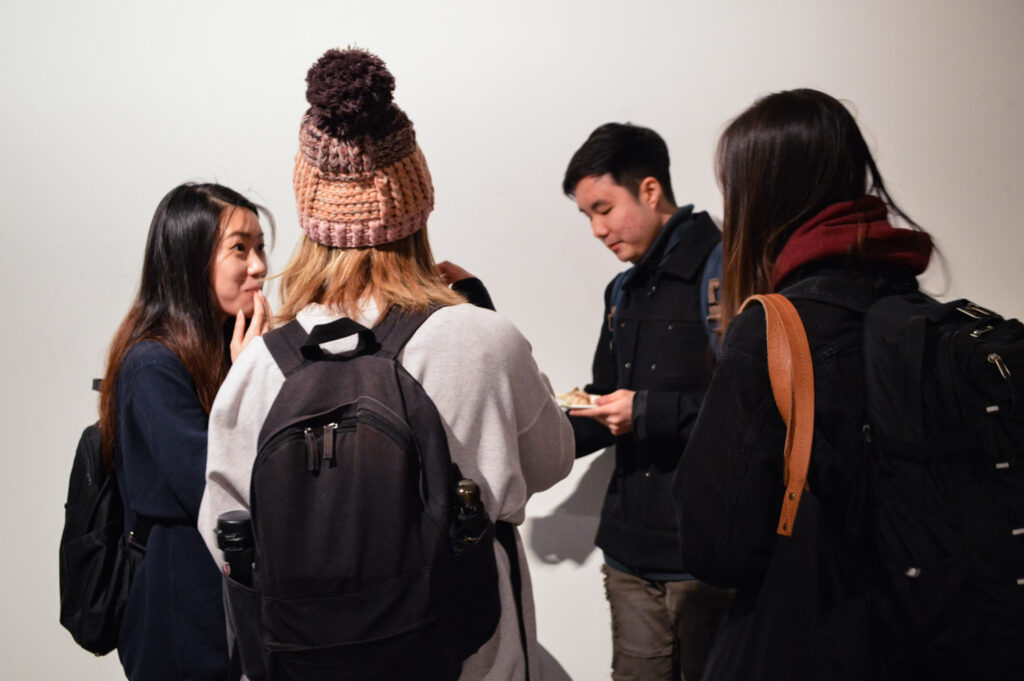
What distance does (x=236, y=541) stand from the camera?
993 millimetres

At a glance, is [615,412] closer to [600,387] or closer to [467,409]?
[600,387]

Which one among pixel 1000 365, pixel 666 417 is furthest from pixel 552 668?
pixel 1000 365

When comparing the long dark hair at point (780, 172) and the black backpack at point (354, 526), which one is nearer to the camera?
the black backpack at point (354, 526)

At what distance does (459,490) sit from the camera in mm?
949

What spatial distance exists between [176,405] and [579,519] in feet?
4.28

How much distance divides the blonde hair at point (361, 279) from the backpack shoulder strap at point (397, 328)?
0.01 metres

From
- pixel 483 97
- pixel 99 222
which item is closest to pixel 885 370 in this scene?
pixel 483 97

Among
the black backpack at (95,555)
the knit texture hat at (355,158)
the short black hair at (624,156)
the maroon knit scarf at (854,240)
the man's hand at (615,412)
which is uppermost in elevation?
the short black hair at (624,156)

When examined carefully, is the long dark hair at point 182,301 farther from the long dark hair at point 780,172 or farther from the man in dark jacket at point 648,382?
the long dark hair at point 780,172

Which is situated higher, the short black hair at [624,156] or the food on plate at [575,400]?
the short black hair at [624,156]

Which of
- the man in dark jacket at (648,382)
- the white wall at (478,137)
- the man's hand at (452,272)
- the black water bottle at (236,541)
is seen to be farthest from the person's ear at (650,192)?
the black water bottle at (236,541)

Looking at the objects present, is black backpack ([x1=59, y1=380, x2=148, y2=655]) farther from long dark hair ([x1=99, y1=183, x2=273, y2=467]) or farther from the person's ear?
the person's ear

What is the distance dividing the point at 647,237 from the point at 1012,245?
3.64 ft

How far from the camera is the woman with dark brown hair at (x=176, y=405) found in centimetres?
140
